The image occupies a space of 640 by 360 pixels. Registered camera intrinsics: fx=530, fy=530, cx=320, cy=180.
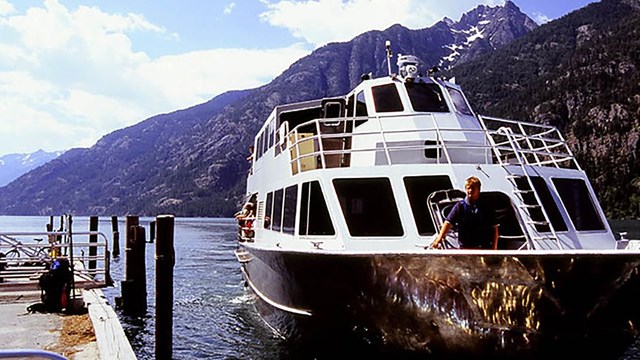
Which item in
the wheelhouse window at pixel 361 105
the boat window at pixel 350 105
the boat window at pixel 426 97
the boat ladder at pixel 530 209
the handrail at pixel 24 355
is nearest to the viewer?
the handrail at pixel 24 355

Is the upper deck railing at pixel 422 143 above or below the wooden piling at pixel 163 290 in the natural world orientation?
above

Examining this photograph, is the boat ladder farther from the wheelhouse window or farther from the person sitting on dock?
the wheelhouse window

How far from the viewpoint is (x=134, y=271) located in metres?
16.2

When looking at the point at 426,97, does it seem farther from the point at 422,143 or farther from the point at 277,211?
the point at 277,211

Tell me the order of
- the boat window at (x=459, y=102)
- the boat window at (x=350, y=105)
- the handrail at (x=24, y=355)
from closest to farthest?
the handrail at (x=24, y=355) → the boat window at (x=459, y=102) → the boat window at (x=350, y=105)

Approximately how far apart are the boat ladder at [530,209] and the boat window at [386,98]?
8.34 ft

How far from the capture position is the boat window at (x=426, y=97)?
11.5m

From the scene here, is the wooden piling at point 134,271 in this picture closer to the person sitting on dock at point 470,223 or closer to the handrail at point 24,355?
the person sitting on dock at point 470,223

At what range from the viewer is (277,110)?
→ 15.5 m

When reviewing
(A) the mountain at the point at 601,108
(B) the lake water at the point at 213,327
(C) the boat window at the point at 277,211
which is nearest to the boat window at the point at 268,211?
(C) the boat window at the point at 277,211

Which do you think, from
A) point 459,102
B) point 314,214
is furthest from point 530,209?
point 314,214

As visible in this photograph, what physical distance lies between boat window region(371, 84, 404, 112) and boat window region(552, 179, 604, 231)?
3590mm

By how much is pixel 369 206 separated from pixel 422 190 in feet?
3.16

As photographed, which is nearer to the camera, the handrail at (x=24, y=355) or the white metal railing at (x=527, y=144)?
the handrail at (x=24, y=355)
